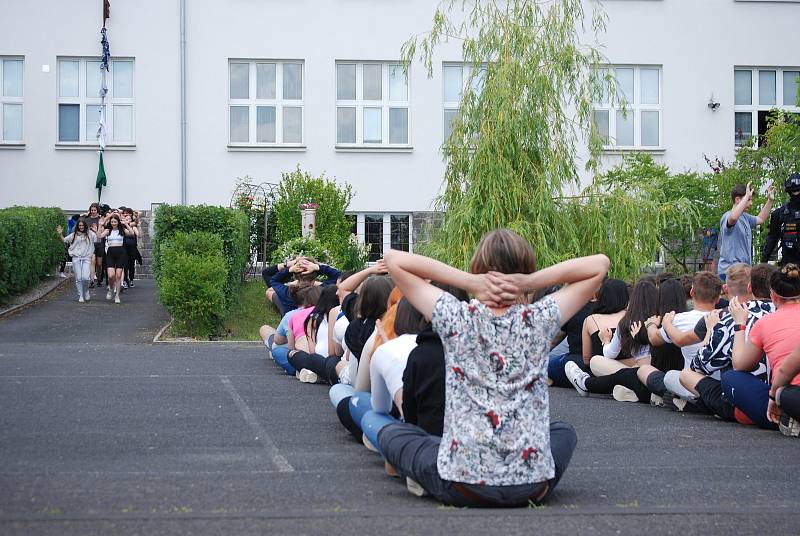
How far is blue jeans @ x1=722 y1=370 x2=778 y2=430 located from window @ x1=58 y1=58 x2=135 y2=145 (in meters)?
22.7

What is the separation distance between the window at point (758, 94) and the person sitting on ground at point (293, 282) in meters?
19.7

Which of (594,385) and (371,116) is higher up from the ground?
(371,116)

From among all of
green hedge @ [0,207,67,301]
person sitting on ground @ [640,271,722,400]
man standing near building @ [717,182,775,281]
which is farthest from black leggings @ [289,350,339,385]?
green hedge @ [0,207,67,301]

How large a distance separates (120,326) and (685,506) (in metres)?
15.9

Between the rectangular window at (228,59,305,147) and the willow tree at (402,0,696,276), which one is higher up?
the rectangular window at (228,59,305,147)

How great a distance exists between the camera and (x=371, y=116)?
30.2 meters

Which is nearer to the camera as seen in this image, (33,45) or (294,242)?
(294,242)

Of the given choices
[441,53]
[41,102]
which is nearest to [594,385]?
[441,53]

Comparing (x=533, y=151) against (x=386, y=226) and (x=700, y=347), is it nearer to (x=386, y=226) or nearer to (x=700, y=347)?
(x=700, y=347)

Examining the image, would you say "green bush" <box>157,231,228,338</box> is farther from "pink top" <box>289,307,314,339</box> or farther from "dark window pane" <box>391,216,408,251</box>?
"dark window pane" <box>391,216,408,251</box>

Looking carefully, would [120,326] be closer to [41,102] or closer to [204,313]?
[204,313]

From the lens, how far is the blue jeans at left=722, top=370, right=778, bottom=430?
9.28 m

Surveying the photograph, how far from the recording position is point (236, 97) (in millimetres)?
29984

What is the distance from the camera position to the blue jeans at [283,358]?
44.7ft
